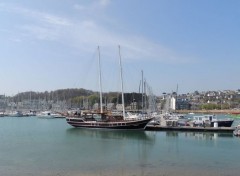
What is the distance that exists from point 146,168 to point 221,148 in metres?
16.6

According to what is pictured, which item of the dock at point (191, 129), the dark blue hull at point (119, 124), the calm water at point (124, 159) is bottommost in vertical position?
the calm water at point (124, 159)

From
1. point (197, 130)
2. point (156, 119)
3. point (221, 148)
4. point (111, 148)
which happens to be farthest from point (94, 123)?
point (221, 148)

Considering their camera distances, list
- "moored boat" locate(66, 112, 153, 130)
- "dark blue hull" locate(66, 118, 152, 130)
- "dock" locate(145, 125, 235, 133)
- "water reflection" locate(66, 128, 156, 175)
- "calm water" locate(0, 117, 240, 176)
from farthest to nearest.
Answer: "moored boat" locate(66, 112, 153, 130), "dark blue hull" locate(66, 118, 152, 130), "dock" locate(145, 125, 235, 133), "water reflection" locate(66, 128, 156, 175), "calm water" locate(0, 117, 240, 176)

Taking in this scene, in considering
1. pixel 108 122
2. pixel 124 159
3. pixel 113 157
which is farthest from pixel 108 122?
pixel 124 159

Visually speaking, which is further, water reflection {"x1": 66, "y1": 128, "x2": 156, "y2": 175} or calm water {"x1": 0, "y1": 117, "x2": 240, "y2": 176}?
water reflection {"x1": 66, "y1": 128, "x2": 156, "y2": 175}

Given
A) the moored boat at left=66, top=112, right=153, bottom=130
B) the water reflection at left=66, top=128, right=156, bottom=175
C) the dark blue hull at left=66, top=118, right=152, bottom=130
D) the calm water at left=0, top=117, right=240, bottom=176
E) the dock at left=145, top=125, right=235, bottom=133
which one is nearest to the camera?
the calm water at left=0, top=117, right=240, bottom=176

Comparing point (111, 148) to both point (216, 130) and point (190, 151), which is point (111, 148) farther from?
point (216, 130)

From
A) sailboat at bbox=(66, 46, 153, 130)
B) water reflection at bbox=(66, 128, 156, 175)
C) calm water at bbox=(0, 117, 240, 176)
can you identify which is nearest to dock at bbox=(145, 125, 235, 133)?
sailboat at bbox=(66, 46, 153, 130)

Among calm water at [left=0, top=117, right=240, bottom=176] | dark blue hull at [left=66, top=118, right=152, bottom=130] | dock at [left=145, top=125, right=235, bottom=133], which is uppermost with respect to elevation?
dark blue hull at [left=66, top=118, right=152, bottom=130]

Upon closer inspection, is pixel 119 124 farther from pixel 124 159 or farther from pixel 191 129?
pixel 124 159

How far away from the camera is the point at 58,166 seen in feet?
101

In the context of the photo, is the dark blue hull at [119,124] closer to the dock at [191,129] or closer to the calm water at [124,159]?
the dock at [191,129]

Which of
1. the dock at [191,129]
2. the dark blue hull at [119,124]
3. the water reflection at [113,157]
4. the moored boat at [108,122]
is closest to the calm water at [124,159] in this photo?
the water reflection at [113,157]

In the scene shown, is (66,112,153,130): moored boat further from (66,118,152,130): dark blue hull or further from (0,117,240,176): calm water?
(0,117,240,176): calm water
